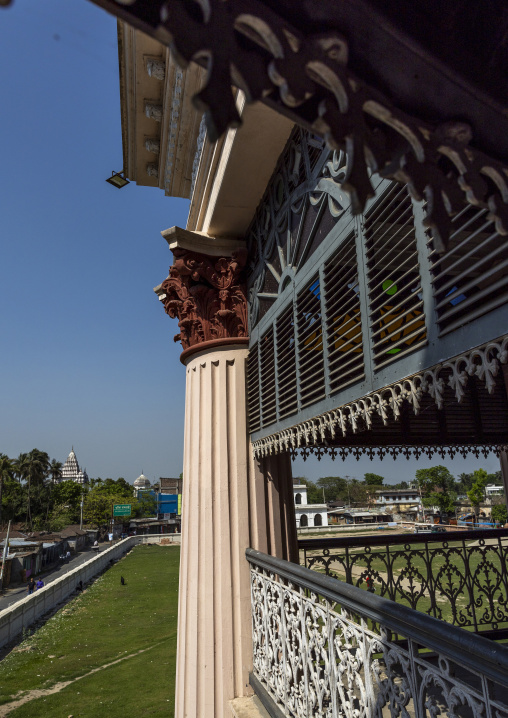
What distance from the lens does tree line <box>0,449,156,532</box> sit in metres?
62.7

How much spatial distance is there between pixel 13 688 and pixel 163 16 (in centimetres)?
1597

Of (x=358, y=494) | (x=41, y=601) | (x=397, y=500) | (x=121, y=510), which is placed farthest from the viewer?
(x=358, y=494)

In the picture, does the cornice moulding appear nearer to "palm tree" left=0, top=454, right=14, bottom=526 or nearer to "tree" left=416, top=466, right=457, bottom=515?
"palm tree" left=0, top=454, right=14, bottom=526

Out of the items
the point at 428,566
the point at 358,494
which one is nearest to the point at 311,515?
the point at 358,494

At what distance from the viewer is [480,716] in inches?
59.7

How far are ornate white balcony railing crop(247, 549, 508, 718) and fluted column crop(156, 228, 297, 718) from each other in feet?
0.91

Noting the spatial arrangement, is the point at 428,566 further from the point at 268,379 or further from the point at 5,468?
the point at 5,468

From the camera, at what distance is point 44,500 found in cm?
7069

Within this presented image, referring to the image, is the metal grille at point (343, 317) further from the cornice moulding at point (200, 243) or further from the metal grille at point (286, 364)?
the cornice moulding at point (200, 243)

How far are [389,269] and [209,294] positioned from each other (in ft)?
→ 10.3

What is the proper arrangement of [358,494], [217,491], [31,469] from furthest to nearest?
[358,494] → [31,469] → [217,491]

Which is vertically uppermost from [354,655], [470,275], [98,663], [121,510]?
[470,275]

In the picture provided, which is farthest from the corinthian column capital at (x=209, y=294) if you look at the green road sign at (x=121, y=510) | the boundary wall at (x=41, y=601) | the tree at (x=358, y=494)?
the tree at (x=358, y=494)

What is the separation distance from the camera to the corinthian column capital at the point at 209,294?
5.36m
